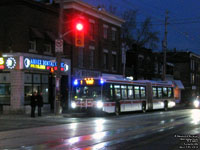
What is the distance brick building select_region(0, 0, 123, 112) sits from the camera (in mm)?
26375

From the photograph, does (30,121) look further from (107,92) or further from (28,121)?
(107,92)

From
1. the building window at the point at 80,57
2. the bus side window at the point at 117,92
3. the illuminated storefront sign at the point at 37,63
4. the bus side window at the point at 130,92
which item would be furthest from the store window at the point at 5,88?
the bus side window at the point at 130,92

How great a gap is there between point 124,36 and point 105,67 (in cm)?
1149

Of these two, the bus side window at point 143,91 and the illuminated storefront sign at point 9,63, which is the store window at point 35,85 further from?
the bus side window at point 143,91

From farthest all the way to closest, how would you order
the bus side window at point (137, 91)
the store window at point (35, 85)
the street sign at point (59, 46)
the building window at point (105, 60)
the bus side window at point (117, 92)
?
the building window at point (105, 60)
the bus side window at point (137, 91)
the store window at point (35, 85)
the bus side window at point (117, 92)
the street sign at point (59, 46)

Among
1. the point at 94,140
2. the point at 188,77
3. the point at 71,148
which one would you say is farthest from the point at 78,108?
the point at 188,77

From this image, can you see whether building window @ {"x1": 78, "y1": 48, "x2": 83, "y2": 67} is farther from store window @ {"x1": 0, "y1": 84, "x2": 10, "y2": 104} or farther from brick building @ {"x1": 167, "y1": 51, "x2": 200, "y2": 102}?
brick building @ {"x1": 167, "y1": 51, "x2": 200, "y2": 102}

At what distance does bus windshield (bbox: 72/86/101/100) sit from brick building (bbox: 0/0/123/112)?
2.45m

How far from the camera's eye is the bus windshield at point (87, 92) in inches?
986

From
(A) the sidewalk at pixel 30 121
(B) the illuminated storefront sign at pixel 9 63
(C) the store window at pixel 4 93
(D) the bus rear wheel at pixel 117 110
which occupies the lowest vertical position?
(A) the sidewalk at pixel 30 121

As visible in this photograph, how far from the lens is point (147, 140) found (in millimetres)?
12234

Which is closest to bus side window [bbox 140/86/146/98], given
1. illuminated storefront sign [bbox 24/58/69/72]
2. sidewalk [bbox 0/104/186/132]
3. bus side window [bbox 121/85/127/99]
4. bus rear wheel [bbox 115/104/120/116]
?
bus side window [bbox 121/85/127/99]

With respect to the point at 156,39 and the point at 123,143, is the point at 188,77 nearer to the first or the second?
the point at 156,39

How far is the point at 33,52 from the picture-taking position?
90.8ft
